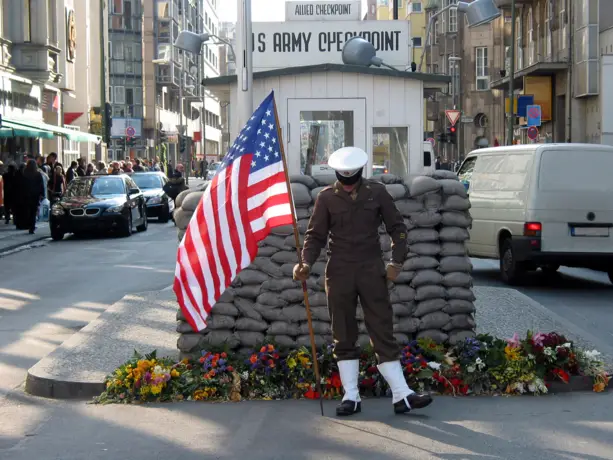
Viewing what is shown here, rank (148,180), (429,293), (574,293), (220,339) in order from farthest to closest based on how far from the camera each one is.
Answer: (148,180) → (574,293) → (429,293) → (220,339)

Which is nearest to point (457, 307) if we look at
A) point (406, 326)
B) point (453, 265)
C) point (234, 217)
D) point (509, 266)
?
point (453, 265)

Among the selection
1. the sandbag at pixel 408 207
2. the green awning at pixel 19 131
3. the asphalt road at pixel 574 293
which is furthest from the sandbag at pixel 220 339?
the green awning at pixel 19 131

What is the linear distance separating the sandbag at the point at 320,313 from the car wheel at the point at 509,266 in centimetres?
703

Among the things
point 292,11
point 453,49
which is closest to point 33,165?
point 292,11

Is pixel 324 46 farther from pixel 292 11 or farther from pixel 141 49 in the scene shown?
pixel 141 49

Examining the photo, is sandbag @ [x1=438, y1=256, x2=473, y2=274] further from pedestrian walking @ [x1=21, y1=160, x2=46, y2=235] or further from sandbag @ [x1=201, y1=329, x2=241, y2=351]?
pedestrian walking @ [x1=21, y1=160, x2=46, y2=235]

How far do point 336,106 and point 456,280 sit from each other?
5.71 metres

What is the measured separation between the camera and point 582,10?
40625mm

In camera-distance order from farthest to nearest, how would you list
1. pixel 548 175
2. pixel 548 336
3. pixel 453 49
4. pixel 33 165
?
pixel 453 49, pixel 33 165, pixel 548 175, pixel 548 336

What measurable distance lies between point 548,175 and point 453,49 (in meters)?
67.2

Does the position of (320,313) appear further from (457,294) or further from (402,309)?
(457,294)

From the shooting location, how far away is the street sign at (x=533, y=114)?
3488cm

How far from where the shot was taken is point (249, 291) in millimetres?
8891

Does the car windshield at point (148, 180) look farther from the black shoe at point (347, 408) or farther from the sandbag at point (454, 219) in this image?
the black shoe at point (347, 408)
